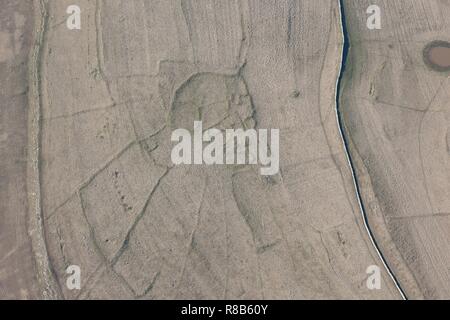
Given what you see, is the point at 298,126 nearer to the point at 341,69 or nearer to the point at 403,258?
the point at 341,69

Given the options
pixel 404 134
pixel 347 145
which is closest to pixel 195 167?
pixel 347 145

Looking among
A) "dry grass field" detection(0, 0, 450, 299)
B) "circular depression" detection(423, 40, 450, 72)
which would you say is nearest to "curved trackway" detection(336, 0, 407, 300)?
"dry grass field" detection(0, 0, 450, 299)

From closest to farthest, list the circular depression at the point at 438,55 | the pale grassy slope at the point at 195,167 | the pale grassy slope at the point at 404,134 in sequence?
the pale grassy slope at the point at 195,167 < the pale grassy slope at the point at 404,134 < the circular depression at the point at 438,55

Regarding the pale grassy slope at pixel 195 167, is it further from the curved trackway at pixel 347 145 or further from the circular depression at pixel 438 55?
the circular depression at pixel 438 55

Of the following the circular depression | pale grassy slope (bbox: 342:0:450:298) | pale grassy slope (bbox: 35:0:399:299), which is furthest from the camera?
the circular depression

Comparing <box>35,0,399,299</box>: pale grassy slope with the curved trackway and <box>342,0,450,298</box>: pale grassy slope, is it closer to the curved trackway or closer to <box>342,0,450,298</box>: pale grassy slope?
the curved trackway

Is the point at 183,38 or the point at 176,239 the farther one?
the point at 183,38

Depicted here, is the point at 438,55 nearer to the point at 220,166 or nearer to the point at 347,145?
the point at 347,145

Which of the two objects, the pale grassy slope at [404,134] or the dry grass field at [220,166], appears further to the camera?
the pale grassy slope at [404,134]

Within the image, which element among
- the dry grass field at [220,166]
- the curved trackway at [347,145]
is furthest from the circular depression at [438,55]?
the curved trackway at [347,145]

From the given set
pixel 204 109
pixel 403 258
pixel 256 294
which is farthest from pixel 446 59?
pixel 256 294

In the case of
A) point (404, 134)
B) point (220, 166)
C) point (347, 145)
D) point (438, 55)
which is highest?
point (438, 55)
